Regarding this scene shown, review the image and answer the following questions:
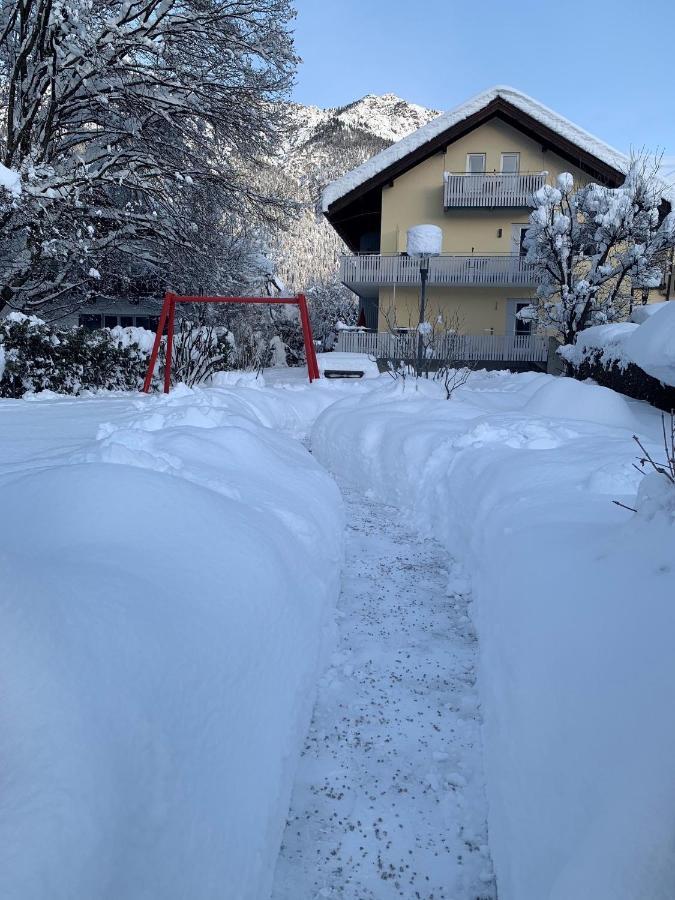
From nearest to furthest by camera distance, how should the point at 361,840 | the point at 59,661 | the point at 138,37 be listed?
the point at 59,661
the point at 361,840
the point at 138,37

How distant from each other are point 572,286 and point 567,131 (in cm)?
638

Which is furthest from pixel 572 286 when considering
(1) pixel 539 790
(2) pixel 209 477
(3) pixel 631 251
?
(1) pixel 539 790

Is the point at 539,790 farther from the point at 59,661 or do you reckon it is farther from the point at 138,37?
the point at 138,37

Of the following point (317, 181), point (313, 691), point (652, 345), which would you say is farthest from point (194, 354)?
point (317, 181)

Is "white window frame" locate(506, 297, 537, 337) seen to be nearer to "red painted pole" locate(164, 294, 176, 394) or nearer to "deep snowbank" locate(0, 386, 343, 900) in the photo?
"red painted pole" locate(164, 294, 176, 394)

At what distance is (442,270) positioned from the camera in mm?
19125

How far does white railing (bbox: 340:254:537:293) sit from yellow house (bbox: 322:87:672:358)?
0.03 m

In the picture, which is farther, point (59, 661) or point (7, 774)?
point (59, 661)

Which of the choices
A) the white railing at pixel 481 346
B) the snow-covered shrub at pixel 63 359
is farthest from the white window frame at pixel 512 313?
the snow-covered shrub at pixel 63 359

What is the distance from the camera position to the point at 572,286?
48.4 feet

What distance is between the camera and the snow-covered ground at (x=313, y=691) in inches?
51.9

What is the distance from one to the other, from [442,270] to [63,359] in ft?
42.5

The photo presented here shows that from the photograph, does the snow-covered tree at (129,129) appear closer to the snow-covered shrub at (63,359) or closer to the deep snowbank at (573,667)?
the snow-covered shrub at (63,359)

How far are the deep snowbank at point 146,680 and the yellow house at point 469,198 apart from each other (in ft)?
52.4
